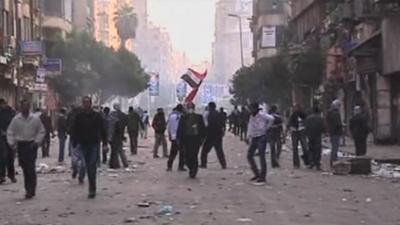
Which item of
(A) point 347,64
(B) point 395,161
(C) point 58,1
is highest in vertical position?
(C) point 58,1

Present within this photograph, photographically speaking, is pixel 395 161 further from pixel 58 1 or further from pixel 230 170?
pixel 58 1

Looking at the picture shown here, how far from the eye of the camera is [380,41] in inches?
1519

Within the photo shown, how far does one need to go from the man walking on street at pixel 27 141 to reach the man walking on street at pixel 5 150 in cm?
309

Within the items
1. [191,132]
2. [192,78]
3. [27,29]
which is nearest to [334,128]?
[191,132]

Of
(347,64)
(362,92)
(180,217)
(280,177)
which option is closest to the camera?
(180,217)

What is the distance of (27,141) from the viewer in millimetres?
16406

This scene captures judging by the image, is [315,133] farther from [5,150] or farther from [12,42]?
[12,42]

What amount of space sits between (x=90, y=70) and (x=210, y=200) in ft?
199

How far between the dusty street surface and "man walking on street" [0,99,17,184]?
0.35 meters

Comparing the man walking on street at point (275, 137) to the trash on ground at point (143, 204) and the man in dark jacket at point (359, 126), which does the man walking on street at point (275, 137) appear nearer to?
the man in dark jacket at point (359, 126)

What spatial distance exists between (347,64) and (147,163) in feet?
76.5

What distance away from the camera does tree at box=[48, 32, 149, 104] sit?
7212 cm

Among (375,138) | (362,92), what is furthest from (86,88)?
(375,138)

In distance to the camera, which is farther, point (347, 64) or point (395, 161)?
point (347, 64)
